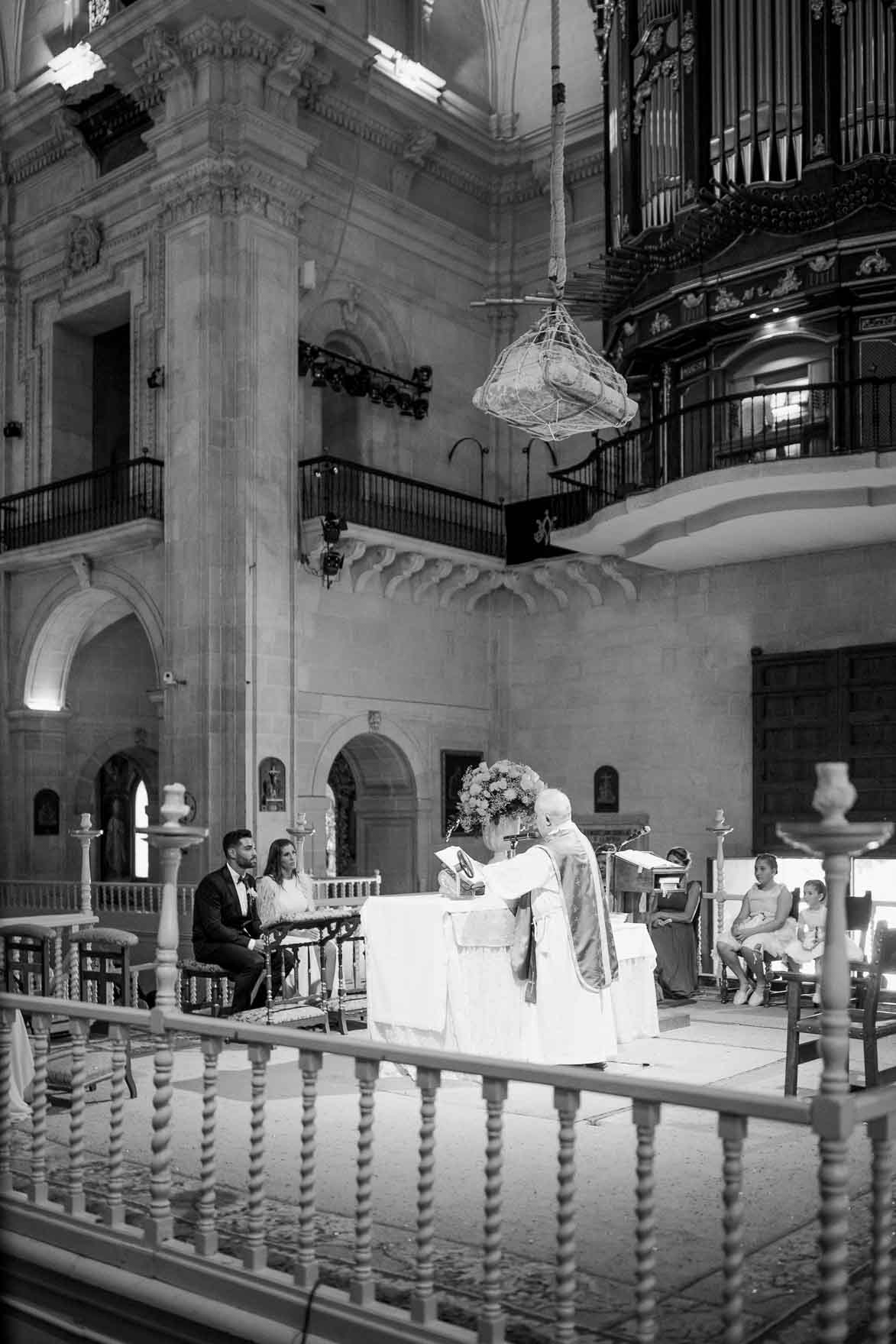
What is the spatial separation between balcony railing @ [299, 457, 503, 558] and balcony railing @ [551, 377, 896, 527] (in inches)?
83.1

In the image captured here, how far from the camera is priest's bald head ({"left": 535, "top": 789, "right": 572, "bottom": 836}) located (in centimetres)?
730

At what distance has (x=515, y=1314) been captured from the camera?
418cm

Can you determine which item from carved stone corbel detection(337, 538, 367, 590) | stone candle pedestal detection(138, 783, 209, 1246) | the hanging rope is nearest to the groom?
stone candle pedestal detection(138, 783, 209, 1246)

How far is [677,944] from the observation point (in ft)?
36.0

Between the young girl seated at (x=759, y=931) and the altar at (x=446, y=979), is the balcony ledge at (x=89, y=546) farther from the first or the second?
the altar at (x=446, y=979)

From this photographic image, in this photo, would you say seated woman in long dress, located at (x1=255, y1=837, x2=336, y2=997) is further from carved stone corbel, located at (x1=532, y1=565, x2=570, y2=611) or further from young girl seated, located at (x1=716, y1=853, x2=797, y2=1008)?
carved stone corbel, located at (x1=532, y1=565, x2=570, y2=611)

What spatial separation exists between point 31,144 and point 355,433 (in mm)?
6244

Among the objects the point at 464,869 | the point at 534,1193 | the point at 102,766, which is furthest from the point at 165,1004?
the point at 102,766

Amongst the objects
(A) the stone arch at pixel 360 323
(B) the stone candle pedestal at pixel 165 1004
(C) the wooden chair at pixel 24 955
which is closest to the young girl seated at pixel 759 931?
(C) the wooden chair at pixel 24 955

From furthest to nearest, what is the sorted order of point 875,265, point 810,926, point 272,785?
point 272,785 < point 875,265 < point 810,926

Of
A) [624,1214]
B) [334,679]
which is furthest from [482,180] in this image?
[624,1214]

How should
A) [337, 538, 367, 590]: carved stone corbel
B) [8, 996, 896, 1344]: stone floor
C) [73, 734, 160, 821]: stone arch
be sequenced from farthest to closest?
[73, 734, 160, 821]: stone arch → [337, 538, 367, 590]: carved stone corbel → [8, 996, 896, 1344]: stone floor

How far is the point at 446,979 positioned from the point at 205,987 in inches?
186

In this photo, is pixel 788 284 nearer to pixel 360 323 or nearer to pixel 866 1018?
pixel 360 323
